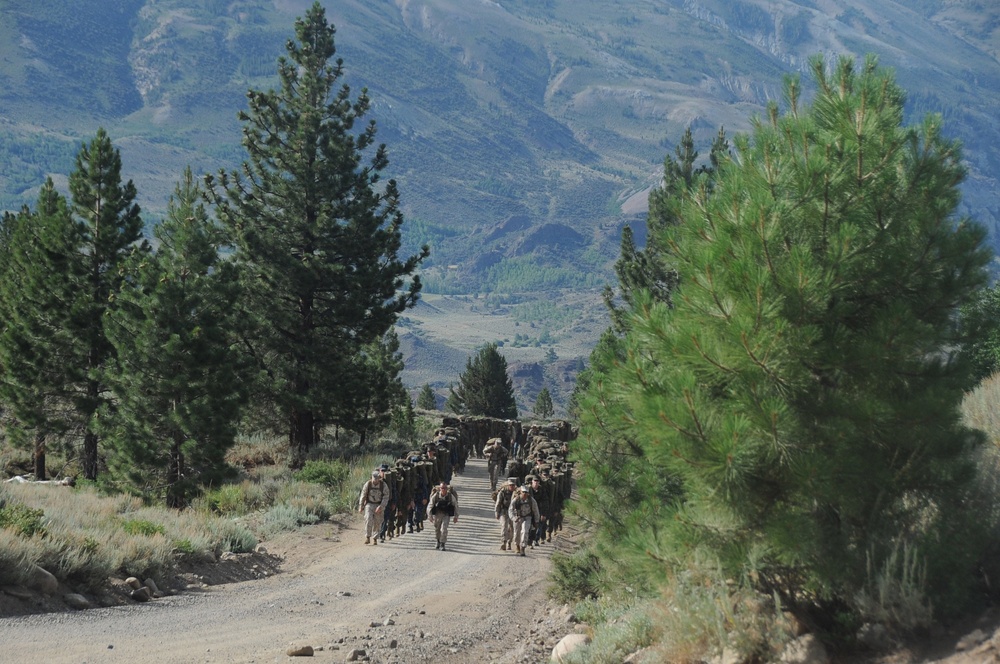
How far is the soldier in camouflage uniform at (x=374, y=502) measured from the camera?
17.7 metres

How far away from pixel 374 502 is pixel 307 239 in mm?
13080

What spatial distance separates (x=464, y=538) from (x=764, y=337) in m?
13.6

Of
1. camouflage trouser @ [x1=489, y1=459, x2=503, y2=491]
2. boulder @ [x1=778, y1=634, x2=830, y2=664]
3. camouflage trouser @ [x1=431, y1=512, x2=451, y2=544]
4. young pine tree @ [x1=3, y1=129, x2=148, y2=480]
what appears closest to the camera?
boulder @ [x1=778, y1=634, x2=830, y2=664]

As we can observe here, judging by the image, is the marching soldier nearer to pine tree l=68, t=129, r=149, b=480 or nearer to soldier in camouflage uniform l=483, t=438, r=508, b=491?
soldier in camouflage uniform l=483, t=438, r=508, b=491

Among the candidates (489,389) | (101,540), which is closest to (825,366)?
(101,540)

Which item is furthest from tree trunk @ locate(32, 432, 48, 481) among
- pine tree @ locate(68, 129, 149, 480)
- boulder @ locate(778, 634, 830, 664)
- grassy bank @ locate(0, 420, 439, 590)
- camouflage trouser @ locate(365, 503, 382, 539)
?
boulder @ locate(778, 634, 830, 664)

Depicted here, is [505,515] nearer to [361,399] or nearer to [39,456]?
[361,399]

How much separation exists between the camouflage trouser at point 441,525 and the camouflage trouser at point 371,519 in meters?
1.05

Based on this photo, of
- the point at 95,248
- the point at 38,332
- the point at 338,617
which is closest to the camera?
the point at 338,617

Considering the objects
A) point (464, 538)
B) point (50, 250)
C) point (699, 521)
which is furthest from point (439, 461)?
point (699, 521)

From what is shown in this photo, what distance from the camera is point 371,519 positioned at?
58.3 ft

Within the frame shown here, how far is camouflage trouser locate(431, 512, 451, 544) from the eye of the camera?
58.4ft

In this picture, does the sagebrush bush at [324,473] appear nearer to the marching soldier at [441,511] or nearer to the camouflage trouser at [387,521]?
the camouflage trouser at [387,521]

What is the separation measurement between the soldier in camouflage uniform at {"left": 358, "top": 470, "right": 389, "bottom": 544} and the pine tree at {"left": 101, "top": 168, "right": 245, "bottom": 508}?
4615 millimetres
